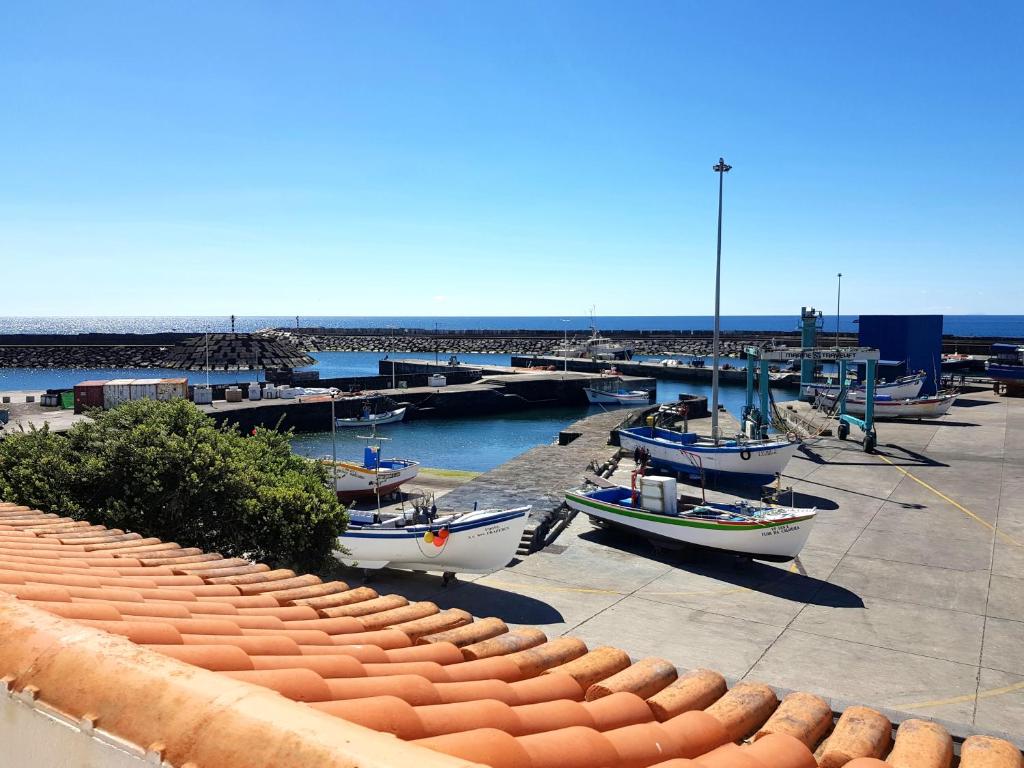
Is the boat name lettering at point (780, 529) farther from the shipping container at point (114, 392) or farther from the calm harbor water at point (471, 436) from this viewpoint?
the shipping container at point (114, 392)

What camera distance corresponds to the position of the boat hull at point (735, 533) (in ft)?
55.1

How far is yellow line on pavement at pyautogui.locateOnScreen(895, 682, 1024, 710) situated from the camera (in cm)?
1095

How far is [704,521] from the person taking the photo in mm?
17344

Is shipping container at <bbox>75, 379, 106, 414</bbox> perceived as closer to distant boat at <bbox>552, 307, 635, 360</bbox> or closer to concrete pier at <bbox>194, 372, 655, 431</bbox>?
concrete pier at <bbox>194, 372, 655, 431</bbox>

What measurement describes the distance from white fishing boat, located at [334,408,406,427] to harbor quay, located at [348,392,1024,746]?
3089 cm

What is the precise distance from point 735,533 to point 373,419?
40483 millimetres

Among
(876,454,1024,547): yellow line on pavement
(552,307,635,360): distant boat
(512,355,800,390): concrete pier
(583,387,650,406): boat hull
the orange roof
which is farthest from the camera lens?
(552,307,635,360): distant boat

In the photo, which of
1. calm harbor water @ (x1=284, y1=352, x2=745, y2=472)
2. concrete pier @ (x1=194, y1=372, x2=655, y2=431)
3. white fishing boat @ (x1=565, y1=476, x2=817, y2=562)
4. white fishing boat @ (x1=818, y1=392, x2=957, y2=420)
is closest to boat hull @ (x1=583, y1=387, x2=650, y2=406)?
calm harbor water @ (x1=284, y1=352, x2=745, y2=472)

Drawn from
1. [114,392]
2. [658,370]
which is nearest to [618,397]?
[658,370]

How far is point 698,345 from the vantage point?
124438 mm

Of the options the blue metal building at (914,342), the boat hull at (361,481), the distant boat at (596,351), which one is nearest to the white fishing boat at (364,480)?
A: the boat hull at (361,481)

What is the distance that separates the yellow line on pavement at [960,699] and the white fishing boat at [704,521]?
5516 mm

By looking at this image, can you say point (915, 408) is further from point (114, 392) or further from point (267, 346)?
point (267, 346)

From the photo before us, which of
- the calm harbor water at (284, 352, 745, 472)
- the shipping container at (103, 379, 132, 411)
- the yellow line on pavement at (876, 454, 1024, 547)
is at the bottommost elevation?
the calm harbor water at (284, 352, 745, 472)
